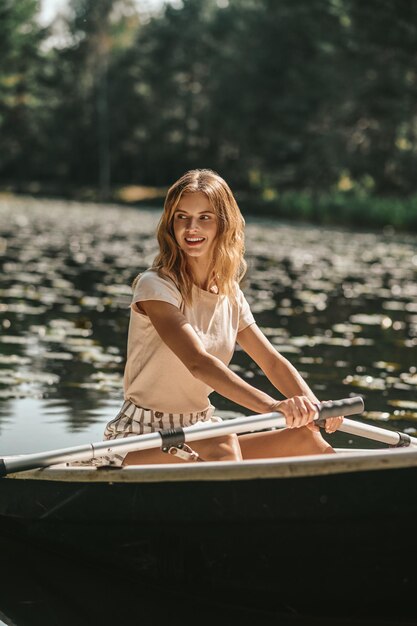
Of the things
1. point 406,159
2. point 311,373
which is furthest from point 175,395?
point 406,159

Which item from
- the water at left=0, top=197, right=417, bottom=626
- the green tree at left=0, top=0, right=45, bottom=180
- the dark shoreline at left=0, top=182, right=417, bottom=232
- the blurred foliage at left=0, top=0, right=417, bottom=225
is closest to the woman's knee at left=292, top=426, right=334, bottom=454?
the water at left=0, top=197, right=417, bottom=626

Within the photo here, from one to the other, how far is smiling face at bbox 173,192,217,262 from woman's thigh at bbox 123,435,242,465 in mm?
695

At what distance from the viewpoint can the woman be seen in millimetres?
3600

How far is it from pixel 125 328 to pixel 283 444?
5.97m

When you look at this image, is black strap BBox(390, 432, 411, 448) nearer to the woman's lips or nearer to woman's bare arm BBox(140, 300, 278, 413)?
woman's bare arm BBox(140, 300, 278, 413)

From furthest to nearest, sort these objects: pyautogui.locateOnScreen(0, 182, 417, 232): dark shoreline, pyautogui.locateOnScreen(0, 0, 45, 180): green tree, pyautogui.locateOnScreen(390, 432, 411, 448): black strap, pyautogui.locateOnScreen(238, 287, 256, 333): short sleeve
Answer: pyautogui.locateOnScreen(0, 0, 45, 180): green tree
pyautogui.locateOnScreen(0, 182, 417, 232): dark shoreline
pyautogui.locateOnScreen(238, 287, 256, 333): short sleeve
pyautogui.locateOnScreen(390, 432, 411, 448): black strap

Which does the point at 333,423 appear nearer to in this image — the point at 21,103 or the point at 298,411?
the point at 298,411

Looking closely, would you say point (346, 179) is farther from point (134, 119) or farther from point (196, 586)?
point (196, 586)

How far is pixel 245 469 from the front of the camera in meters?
3.11

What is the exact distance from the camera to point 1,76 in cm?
5891

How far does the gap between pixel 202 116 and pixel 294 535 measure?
2127 inches

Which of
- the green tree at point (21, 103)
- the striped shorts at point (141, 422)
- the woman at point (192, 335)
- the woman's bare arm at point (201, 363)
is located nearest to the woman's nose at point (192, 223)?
the woman at point (192, 335)

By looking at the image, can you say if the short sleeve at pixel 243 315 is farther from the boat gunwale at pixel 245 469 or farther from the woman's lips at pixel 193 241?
the boat gunwale at pixel 245 469

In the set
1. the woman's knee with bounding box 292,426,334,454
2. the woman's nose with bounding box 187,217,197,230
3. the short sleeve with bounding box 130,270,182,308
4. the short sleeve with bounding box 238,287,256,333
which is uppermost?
the woman's nose with bounding box 187,217,197,230
